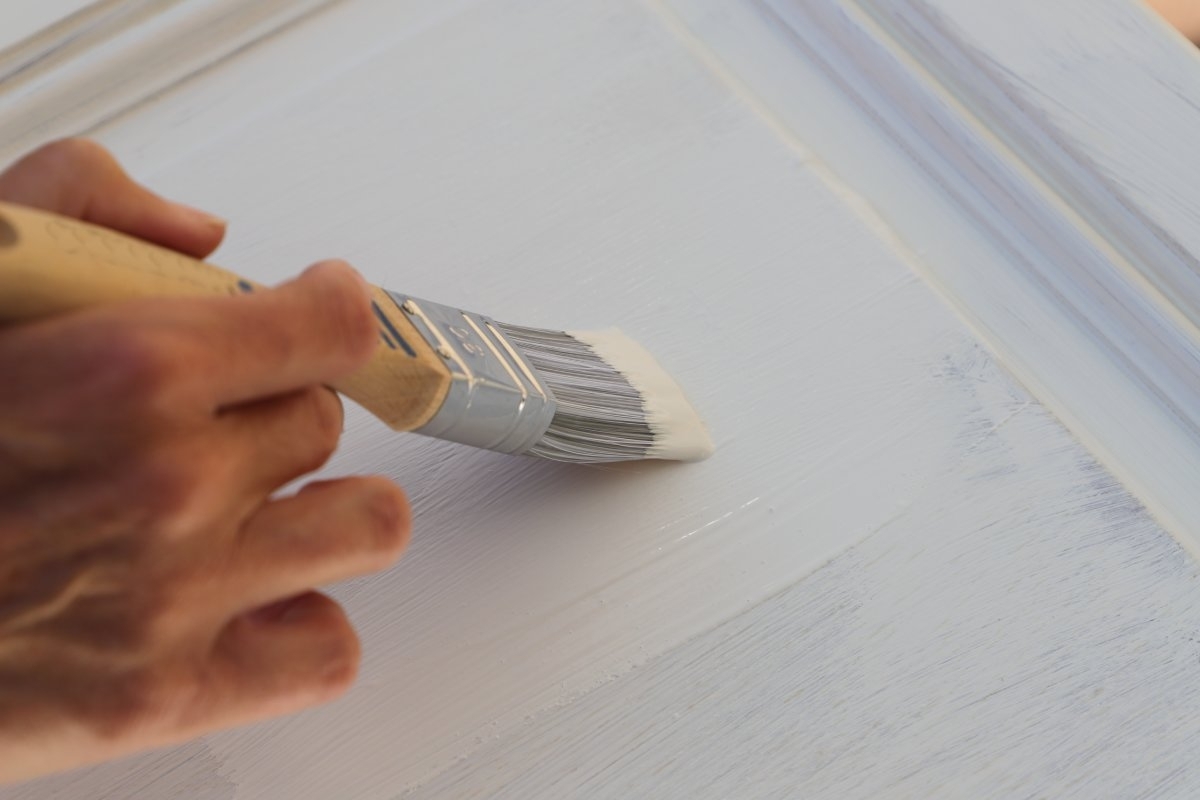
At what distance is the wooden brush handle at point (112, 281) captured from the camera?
39 centimetres

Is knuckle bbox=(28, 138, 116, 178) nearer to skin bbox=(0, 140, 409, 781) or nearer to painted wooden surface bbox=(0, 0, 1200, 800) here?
skin bbox=(0, 140, 409, 781)

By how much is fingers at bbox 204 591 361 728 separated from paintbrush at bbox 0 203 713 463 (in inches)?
4.3

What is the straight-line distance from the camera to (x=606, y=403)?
27.4 inches

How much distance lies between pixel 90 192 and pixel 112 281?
110 millimetres

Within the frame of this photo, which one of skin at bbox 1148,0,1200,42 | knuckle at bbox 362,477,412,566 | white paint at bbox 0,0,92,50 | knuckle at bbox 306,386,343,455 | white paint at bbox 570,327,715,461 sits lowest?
skin at bbox 1148,0,1200,42

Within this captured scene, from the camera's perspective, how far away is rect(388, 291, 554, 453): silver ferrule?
0.60m

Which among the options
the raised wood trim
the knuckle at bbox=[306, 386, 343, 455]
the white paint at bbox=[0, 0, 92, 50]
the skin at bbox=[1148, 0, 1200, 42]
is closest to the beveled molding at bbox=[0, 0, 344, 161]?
the white paint at bbox=[0, 0, 92, 50]

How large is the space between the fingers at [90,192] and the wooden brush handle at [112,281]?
0.06 meters

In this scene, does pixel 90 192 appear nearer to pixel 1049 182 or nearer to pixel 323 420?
pixel 323 420

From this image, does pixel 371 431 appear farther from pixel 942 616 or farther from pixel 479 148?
pixel 942 616

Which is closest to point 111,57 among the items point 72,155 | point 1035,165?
point 72,155

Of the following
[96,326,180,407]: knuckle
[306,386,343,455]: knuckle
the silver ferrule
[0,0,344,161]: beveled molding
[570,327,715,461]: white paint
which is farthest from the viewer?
[0,0,344,161]: beveled molding

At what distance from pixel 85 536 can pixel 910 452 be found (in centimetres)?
50

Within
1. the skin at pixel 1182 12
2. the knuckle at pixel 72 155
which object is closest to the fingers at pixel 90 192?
the knuckle at pixel 72 155
